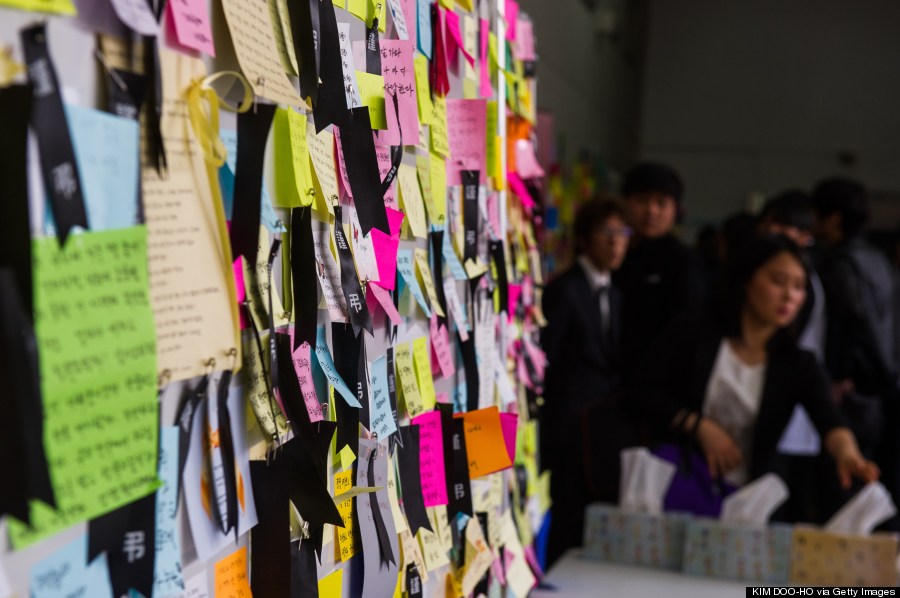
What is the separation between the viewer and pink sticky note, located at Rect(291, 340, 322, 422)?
0.74m

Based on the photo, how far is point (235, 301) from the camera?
0.64 metres

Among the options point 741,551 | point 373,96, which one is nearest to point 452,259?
point 373,96

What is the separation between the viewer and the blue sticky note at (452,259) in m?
1.17

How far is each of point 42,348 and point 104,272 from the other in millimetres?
61

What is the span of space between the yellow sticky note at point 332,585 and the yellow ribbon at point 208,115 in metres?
0.39

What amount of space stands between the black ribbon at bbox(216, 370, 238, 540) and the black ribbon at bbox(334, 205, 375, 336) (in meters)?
0.21

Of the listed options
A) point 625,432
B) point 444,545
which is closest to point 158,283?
point 444,545

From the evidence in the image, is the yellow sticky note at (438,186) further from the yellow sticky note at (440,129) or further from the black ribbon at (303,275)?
the black ribbon at (303,275)

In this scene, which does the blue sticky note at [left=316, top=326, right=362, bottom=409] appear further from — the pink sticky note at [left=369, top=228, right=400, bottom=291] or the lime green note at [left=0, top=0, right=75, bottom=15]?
the lime green note at [left=0, top=0, right=75, bottom=15]

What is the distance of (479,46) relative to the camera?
4.49 feet

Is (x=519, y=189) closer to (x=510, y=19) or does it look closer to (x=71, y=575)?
(x=510, y=19)

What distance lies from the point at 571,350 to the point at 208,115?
2.69 m

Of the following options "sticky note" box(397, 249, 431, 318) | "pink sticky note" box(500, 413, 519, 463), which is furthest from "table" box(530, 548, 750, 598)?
"sticky note" box(397, 249, 431, 318)

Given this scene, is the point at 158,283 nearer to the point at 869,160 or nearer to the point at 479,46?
the point at 479,46
